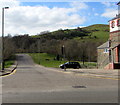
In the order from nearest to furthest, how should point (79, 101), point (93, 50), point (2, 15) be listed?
point (79, 101) < point (2, 15) < point (93, 50)

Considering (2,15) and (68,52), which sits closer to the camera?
(2,15)

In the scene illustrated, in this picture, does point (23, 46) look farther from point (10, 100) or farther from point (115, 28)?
point (10, 100)

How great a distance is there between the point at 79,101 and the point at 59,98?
3.16ft

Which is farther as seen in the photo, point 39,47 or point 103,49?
point 39,47

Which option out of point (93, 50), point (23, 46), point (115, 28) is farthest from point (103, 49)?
point (23, 46)

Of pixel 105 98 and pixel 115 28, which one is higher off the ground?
pixel 115 28

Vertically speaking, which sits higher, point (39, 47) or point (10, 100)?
point (39, 47)

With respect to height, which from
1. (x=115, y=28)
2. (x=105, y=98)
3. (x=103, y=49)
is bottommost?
(x=105, y=98)

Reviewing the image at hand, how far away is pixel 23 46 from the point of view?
141000 millimetres

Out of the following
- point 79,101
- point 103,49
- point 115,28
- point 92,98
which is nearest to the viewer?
point 79,101

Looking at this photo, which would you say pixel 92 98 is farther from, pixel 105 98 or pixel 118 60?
pixel 118 60

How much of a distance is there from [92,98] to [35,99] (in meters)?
2.39

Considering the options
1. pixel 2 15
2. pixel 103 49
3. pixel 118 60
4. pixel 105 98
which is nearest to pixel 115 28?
pixel 118 60

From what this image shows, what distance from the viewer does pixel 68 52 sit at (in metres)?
84.4
